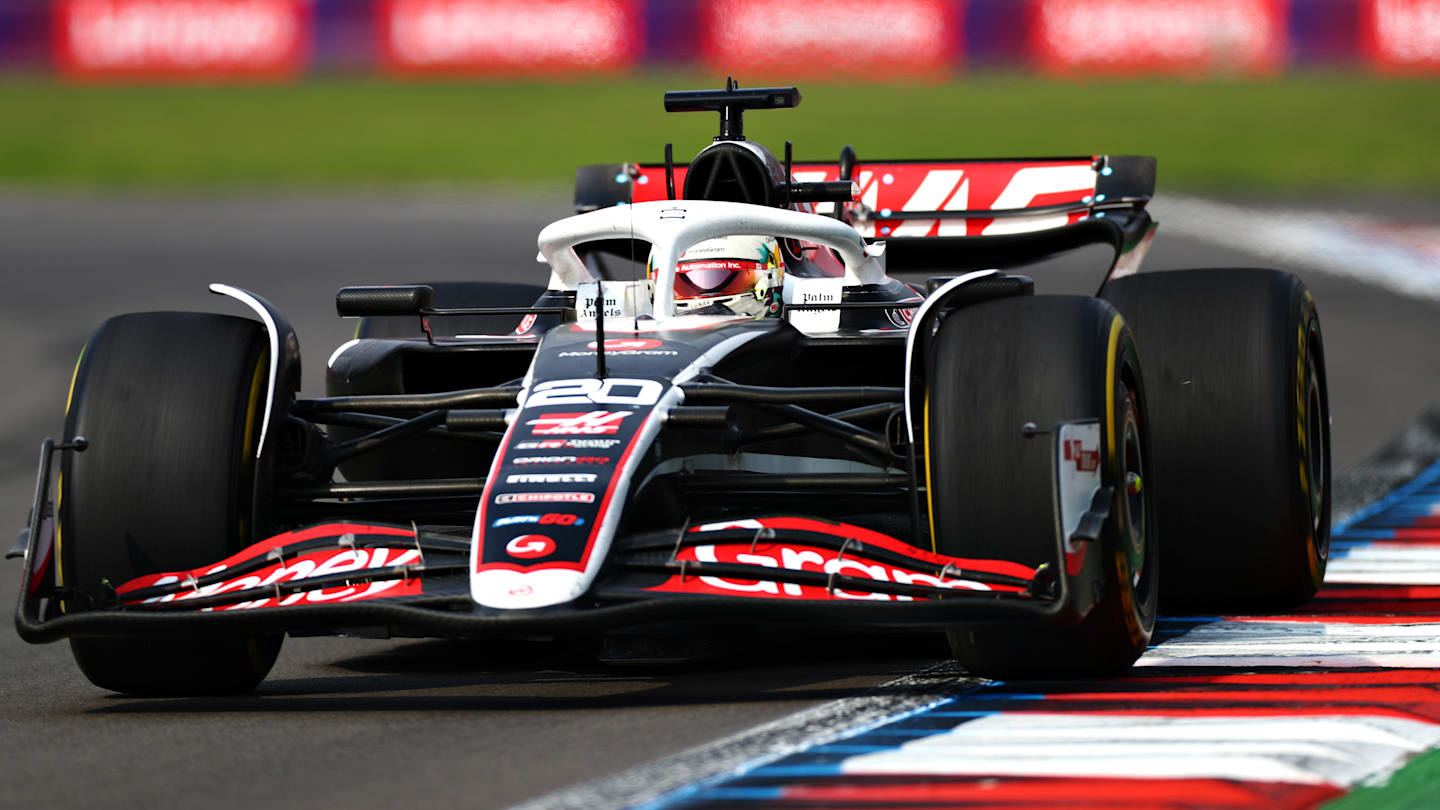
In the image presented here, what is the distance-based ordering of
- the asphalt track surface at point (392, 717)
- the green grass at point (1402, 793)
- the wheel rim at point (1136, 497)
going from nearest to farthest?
the green grass at point (1402, 793) < the asphalt track surface at point (392, 717) < the wheel rim at point (1136, 497)

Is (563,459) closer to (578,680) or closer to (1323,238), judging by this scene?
(578,680)

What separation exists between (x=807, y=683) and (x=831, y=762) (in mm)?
1375

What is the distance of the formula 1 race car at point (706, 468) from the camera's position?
581 cm

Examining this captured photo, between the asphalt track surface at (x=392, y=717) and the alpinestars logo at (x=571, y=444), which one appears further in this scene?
the alpinestars logo at (x=571, y=444)

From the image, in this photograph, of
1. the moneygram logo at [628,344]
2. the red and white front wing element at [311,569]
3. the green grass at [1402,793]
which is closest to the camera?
the green grass at [1402,793]

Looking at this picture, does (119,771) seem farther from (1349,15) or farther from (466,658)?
(1349,15)

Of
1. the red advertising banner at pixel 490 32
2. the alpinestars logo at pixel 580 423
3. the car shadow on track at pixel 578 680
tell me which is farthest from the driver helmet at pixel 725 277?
the red advertising banner at pixel 490 32

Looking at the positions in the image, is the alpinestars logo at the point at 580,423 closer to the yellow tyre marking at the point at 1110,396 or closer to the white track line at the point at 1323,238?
the yellow tyre marking at the point at 1110,396

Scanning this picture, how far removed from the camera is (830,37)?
2753 cm

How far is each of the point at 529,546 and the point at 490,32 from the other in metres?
28.1

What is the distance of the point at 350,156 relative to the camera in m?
34.8

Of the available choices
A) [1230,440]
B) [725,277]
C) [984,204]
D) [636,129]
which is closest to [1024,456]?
[1230,440]

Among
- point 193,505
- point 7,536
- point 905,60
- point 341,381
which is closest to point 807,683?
point 193,505

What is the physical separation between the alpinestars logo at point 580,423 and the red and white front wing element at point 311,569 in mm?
453
